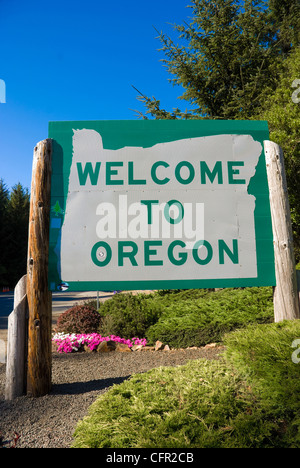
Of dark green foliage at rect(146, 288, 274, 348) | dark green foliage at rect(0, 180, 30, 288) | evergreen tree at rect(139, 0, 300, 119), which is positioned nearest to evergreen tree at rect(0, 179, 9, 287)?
dark green foliage at rect(0, 180, 30, 288)

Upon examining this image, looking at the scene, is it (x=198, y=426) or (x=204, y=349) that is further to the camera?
(x=204, y=349)

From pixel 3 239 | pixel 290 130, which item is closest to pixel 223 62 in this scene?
pixel 290 130

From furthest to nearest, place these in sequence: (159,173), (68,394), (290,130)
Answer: (290,130) < (159,173) < (68,394)

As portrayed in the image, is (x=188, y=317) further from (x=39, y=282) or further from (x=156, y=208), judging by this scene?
(x=39, y=282)

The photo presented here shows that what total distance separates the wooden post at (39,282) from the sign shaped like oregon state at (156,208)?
103 mm

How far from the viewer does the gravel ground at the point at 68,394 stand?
2.84m

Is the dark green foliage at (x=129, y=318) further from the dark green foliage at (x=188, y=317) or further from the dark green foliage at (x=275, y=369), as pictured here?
the dark green foliage at (x=275, y=369)

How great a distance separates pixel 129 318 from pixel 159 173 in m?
3.97

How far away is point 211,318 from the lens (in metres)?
6.22

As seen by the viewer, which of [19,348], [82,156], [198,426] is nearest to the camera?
[198,426]
